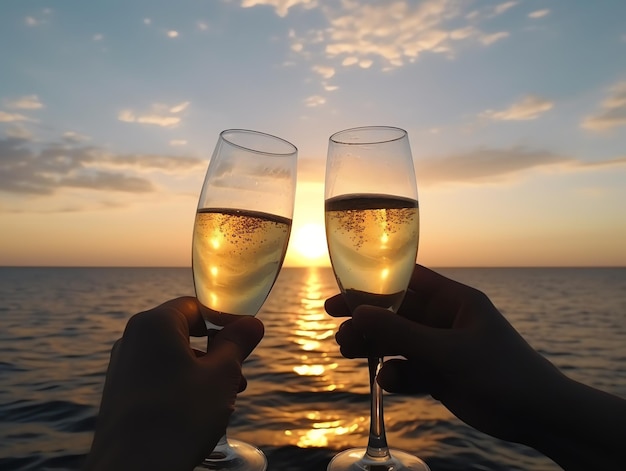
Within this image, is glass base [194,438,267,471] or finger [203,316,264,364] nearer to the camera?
finger [203,316,264,364]

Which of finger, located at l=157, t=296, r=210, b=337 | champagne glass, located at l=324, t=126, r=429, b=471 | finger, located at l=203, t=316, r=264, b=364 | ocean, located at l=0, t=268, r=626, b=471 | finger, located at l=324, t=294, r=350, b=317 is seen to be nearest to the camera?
finger, located at l=203, t=316, r=264, b=364

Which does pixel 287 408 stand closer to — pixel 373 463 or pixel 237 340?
pixel 373 463

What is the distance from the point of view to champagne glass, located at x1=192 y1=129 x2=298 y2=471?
1933mm

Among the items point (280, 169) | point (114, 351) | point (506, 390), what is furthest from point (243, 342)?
point (506, 390)

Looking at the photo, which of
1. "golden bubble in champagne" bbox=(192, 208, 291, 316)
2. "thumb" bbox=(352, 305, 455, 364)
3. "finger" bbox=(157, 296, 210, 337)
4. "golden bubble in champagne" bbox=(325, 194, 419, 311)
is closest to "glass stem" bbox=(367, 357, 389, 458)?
"thumb" bbox=(352, 305, 455, 364)

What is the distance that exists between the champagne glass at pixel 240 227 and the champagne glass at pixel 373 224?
26cm

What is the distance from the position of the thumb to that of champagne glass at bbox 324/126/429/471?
0.19 meters

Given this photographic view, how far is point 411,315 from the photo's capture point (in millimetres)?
2502

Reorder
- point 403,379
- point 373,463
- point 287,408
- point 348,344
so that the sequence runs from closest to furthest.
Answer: point 373,463, point 403,379, point 348,344, point 287,408

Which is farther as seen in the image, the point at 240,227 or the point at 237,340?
the point at 240,227

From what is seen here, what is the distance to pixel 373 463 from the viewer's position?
71.1 inches

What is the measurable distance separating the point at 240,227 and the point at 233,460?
957 mm

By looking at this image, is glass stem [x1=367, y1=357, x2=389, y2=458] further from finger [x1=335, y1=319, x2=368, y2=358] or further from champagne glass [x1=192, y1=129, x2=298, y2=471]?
champagne glass [x1=192, y1=129, x2=298, y2=471]

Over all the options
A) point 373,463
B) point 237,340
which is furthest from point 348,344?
point 237,340
